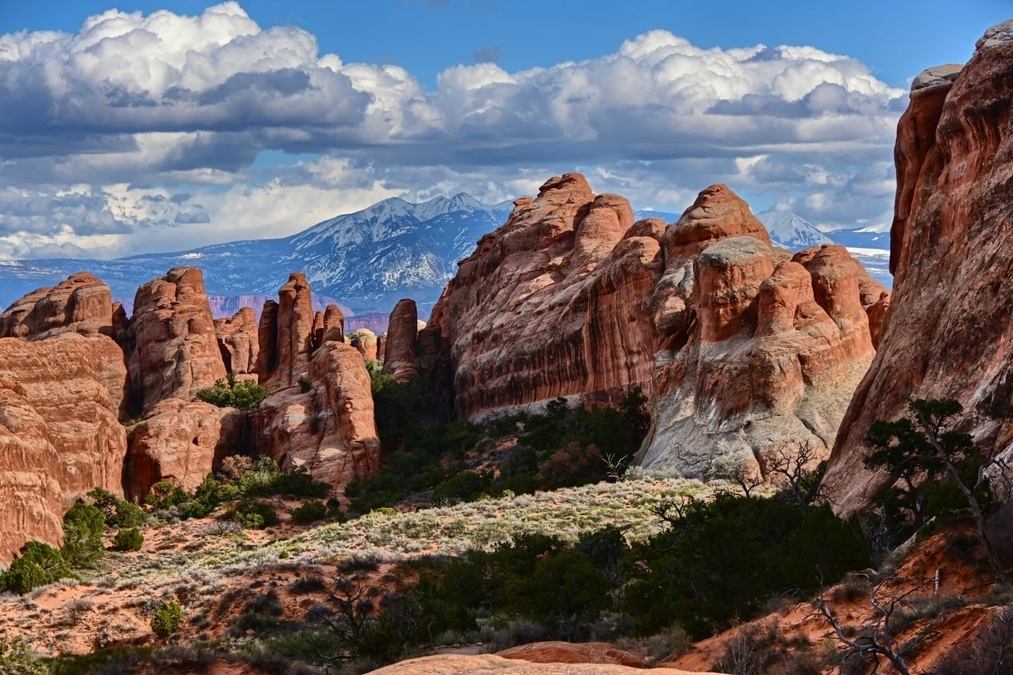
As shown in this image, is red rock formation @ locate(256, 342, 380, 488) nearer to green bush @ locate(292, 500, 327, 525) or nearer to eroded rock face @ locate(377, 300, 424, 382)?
green bush @ locate(292, 500, 327, 525)

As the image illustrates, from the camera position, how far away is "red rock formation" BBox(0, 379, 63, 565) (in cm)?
5675

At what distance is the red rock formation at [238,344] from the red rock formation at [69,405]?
30.2 metres

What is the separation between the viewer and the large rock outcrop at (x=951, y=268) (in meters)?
40.7

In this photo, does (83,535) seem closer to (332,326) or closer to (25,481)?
(25,481)

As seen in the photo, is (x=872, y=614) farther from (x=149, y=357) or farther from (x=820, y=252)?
(x=149, y=357)

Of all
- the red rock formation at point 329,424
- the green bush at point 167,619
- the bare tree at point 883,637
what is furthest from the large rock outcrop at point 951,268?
the red rock formation at point 329,424

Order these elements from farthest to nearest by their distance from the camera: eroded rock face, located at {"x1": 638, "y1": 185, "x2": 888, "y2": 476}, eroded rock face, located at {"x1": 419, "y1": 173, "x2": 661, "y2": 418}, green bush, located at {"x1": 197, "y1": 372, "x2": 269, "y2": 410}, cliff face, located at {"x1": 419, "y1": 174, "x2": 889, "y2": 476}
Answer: green bush, located at {"x1": 197, "y1": 372, "x2": 269, "y2": 410}
eroded rock face, located at {"x1": 419, "y1": 173, "x2": 661, "y2": 418}
cliff face, located at {"x1": 419, "y1": 174, "x2": 889, "y2": 476}
eroded rock face, located at {"x1": 638, "y1": 185, "x2": 888, "y2": 476}

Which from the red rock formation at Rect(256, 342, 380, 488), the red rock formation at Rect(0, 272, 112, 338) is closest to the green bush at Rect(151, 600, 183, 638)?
the red rock formation at Rect(256, 342, 380, 488)

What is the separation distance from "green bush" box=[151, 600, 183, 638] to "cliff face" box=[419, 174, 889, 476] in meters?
23.6

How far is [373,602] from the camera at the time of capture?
151ft

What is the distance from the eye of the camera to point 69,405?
70188mm

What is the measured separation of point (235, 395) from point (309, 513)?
23.9 m

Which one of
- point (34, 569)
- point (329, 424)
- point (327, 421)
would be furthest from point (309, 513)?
point (34, 569)

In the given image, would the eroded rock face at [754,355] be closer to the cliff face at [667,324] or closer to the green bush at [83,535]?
the cliff face at [667,324]
